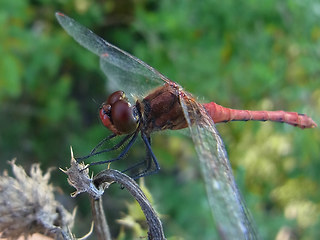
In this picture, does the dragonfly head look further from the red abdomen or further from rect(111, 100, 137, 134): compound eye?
the red abdomen

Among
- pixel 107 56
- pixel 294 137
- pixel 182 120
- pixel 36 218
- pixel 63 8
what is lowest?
pixel 36 218

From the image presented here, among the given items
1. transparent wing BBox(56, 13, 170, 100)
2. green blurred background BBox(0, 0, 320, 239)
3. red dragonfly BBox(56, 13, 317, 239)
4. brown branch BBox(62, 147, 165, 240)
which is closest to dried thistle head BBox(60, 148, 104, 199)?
brown branch BBox(62, 147, 165, 240)

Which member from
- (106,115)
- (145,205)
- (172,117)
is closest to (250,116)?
(172,117)

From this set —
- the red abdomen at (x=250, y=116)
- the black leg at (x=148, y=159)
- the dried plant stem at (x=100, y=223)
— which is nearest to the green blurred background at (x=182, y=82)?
the red abdomen at (x=250, y=116)

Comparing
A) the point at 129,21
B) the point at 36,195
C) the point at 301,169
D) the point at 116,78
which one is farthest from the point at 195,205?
the point at 36,195

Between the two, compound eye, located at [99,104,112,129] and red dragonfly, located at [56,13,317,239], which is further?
compound eye, located at [99,104,112,129]

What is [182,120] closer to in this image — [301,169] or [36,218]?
[36,218]

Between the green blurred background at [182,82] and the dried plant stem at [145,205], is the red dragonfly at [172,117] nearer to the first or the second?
the dried plant stem at [145,205]
